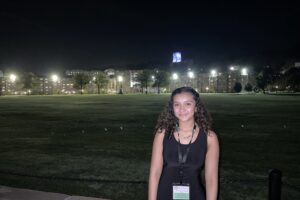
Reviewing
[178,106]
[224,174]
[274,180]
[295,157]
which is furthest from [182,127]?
[295,157]

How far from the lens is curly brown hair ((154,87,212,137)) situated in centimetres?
365

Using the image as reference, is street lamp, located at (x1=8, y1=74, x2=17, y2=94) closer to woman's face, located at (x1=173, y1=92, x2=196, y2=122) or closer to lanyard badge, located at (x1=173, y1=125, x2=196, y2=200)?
woman's face, located at (x1=173, y1=92, x2=196, y2=122)

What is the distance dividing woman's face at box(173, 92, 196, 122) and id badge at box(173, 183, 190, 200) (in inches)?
24.9

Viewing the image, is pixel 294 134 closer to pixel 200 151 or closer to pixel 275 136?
pixel 275 136

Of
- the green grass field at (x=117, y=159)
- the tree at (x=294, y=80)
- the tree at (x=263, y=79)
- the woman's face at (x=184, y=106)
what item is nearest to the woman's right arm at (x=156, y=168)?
the woman's face at (x=184, y=106)

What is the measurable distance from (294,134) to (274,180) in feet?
35.7

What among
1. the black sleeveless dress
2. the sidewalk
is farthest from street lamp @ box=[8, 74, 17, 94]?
the black sleeveless dress

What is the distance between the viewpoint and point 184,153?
11.3 feet

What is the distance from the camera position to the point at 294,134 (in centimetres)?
1416

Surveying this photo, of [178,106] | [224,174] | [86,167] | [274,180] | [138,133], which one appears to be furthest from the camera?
[138,133]

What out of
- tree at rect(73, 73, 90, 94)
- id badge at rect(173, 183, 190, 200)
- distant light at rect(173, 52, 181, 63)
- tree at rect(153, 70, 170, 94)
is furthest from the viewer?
distant light at rect(173, 52, 181, 63)

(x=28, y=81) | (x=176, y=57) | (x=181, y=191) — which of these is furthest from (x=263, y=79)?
(x=181, y=191)

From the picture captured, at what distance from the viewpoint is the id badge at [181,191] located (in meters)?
3.39

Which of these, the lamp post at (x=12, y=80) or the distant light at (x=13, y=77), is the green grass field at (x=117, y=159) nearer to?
the distant light at (x=13, y=77)
